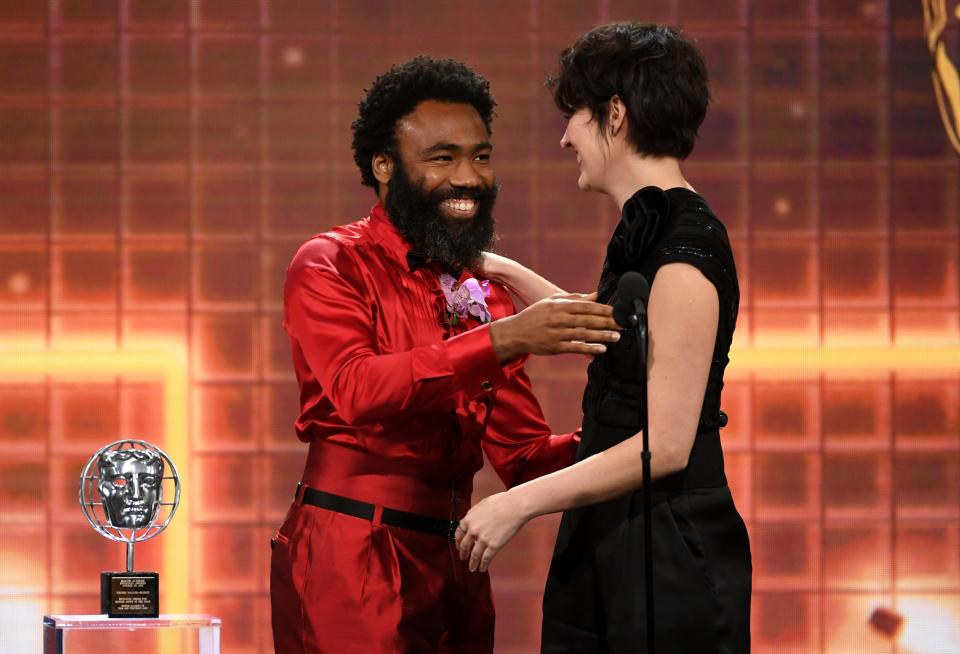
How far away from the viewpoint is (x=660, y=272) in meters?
1.98

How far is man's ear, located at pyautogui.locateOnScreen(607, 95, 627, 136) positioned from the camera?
7.00 ft

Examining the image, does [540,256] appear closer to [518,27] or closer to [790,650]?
[518,27]

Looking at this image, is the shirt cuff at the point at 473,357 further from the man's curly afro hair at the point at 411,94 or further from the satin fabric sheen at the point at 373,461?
A: the man's curly afro hair at the point at 411,94

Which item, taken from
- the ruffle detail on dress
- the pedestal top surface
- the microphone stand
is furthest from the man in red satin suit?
Answer: the pedestal top surface

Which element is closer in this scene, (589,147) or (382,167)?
(589,147)

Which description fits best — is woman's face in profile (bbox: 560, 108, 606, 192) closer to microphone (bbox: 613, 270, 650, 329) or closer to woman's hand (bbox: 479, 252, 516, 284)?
microphone (bbox: 613, 270, 650, 329)

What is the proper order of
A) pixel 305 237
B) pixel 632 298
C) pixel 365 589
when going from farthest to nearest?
pixel 305 237 → pixel 365 589 → pixel 632 298

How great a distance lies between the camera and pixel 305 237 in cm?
444

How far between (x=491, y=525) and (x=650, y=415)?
30cm

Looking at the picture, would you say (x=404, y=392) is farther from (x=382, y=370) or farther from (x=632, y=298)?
(x=632, y=298)

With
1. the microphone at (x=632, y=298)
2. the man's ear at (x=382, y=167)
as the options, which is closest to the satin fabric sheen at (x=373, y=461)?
the man's ear at (x=382, y=167)

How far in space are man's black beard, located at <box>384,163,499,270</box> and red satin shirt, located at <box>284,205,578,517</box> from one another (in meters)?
0.04

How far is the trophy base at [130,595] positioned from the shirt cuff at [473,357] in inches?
43.8

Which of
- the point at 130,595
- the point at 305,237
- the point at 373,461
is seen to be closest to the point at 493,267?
the point at 373,461
